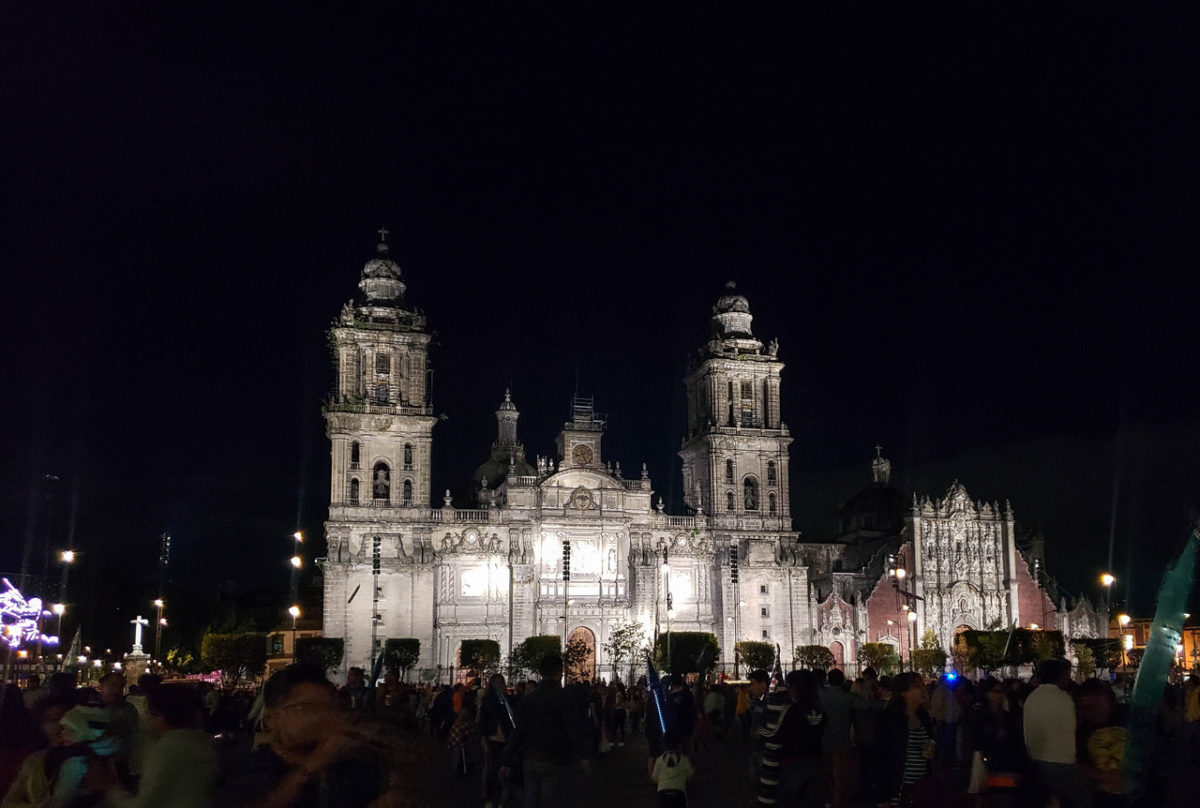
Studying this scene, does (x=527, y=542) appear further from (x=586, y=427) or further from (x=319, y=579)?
(x=319, y=579)

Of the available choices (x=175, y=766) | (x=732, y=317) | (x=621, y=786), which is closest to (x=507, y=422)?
(x=732, y=317)

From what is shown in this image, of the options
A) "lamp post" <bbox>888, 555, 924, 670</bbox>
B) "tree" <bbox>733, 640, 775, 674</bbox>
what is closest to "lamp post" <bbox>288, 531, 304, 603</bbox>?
"tree" <bbox>733, 640, 775, 674</bbox>

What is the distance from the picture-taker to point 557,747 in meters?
11.4

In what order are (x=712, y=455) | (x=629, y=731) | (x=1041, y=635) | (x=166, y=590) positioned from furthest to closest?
(x=166, y=590)
(x=712, y=455)
(x=1041, y=635)
(x=629, y=731)

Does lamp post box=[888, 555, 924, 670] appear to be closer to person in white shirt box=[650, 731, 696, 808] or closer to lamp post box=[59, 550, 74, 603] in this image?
lamp post box=[59, 550, 74, 603]

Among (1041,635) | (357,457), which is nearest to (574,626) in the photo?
(357,457)

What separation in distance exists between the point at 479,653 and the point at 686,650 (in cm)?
1144

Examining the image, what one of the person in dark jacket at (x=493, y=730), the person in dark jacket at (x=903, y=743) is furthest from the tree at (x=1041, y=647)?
the person in dark jacket at (x=493, y=730)

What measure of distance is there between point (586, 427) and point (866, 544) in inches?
1008

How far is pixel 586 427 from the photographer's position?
7650cm

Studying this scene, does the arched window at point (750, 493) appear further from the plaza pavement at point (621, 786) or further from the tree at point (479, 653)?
the plaza pavement at point (621, 786)

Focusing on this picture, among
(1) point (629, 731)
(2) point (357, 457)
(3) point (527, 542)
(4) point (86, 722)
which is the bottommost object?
(1) point (629, 731)

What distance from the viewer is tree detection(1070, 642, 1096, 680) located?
6662 centimetres

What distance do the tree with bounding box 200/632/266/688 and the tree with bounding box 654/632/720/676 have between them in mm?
21583
